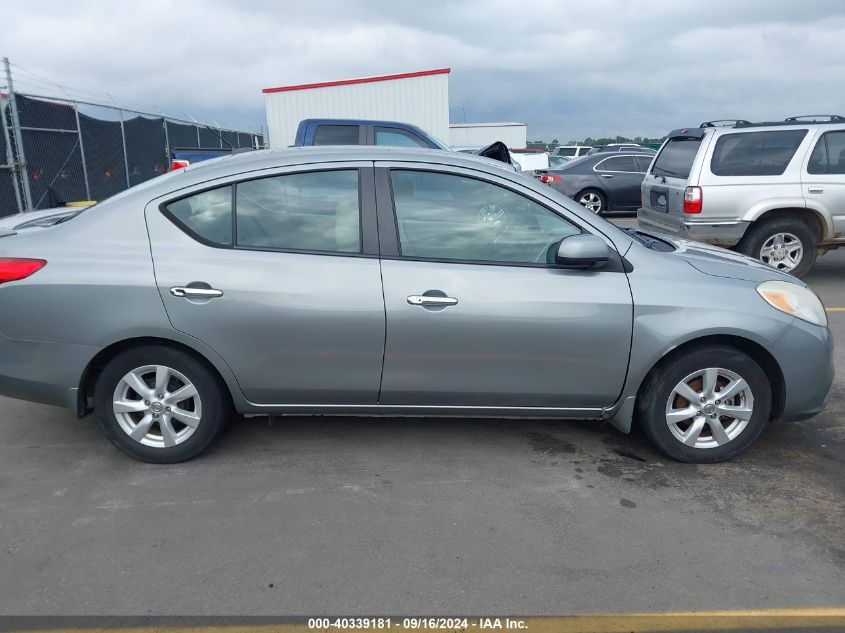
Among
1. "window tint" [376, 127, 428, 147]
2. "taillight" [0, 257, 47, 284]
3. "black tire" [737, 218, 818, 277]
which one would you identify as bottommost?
"black tire" [737, 218, 818, 277]

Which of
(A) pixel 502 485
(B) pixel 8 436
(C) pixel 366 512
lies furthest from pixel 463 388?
(B) pixel 8 436

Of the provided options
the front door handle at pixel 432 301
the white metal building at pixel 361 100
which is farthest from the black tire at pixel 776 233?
the white metal building at pixel 361 100

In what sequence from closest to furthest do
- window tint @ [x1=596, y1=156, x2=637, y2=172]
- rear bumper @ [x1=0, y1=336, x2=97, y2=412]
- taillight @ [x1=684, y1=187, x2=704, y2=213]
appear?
1. rear bumper @ [x1=0, y1=336, x2=97, y2=412]
2. taillight @ [x1=684, y1=187, x2=704, y2=213]
3. window tint @ [x1=596, y1=156, x2=637, y2=172]

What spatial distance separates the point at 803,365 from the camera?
12.3ft

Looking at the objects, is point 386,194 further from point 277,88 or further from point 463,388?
point 277,88

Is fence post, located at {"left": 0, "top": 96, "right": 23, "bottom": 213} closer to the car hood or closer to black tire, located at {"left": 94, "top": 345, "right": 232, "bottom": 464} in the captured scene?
black tire, located at {"left": 94, "top": 345, "right": 232, "bottom": 464}

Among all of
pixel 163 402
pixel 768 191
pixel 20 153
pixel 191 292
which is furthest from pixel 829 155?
pixel 20 153

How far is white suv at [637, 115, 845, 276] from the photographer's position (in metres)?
8.18

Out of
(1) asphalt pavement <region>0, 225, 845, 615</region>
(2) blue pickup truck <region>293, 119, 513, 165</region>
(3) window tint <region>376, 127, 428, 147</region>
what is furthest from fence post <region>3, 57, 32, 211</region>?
(1) asphalt pavement <region>0, 225, 845, 615</region>

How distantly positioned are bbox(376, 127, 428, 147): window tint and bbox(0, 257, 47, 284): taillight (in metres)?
7.08

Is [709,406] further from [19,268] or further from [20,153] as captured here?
[20,153]

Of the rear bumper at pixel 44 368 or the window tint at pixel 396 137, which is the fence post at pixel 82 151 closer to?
→ the window tint at pixel 396 137

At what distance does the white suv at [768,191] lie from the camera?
8.18 m

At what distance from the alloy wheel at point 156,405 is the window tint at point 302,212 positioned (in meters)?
0.82
